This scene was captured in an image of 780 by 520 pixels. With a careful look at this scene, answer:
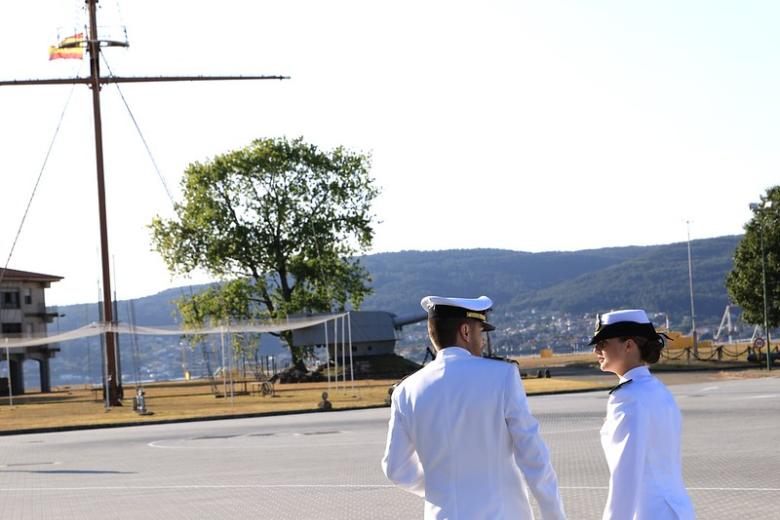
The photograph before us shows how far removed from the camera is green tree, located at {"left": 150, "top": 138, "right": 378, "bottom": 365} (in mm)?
76562

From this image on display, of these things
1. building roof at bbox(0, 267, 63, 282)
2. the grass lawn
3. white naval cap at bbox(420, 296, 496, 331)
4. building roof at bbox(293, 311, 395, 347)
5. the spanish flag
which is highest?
the spanish flag

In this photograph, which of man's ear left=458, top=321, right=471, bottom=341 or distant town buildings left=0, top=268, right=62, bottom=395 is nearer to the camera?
man's ear left=458, top=321, right=471, bottom=341

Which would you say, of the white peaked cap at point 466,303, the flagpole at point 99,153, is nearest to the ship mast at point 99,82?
the flagpole at point 99,153

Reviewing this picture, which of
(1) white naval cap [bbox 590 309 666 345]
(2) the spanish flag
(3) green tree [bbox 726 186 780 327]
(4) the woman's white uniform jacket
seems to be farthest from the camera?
(3) green tree [bbox 726 186 780 327]

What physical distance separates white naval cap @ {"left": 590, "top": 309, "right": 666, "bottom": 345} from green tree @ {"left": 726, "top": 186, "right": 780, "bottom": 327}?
6840cm

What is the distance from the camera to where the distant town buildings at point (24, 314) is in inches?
3565

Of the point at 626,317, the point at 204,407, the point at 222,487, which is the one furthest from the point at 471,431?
the point at 204,407

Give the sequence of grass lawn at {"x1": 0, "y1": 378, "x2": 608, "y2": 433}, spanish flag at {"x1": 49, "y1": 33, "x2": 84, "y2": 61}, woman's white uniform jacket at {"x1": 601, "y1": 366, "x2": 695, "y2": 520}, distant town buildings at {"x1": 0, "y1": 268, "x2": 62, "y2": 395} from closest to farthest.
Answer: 1. woman's white uniform jacket at {"x1": 601, "y1": 366, "x2": 695, "y2": 520}
2. grass lawn at {"x1": 0, "y1": 378, "x2": 608, "y2": 433}
3. spanish flag at {"x1": 49, "y1": 33, "x2": 84, "y2": 61}
4. distant town buildings at {"x1": 0, "y1": 268, "x2": 62, "y2": 395}

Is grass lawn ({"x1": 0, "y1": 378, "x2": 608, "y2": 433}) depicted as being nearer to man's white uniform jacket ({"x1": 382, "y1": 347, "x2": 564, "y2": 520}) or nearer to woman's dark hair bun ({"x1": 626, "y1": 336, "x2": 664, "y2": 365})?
man's white uniform jacket ({"x1": 382, "y1": 347, "x2": 564, "y2": 520})

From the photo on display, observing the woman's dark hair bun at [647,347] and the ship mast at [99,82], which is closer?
the woman's dark hair bun at [647,347]

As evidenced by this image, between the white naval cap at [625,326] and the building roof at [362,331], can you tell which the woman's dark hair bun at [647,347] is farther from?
the building roof at [362,331]

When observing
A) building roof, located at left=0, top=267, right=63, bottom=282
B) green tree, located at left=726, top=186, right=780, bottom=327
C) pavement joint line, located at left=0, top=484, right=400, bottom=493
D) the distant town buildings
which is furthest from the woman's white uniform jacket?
building roof, located at left=0, top=267, right=63, bottom=282

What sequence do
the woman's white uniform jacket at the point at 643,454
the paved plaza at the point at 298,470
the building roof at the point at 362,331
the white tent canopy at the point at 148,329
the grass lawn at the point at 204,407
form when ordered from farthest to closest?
the building roof at the point at 362,331 → the white tent canopy at the point at 148,329 → the grass lawn at the point at 204,407 → the paved plaza at the point at 298,470 → the woman's white uniform jacket at the point at 643,454

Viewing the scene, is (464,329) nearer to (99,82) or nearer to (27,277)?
(99,82)
